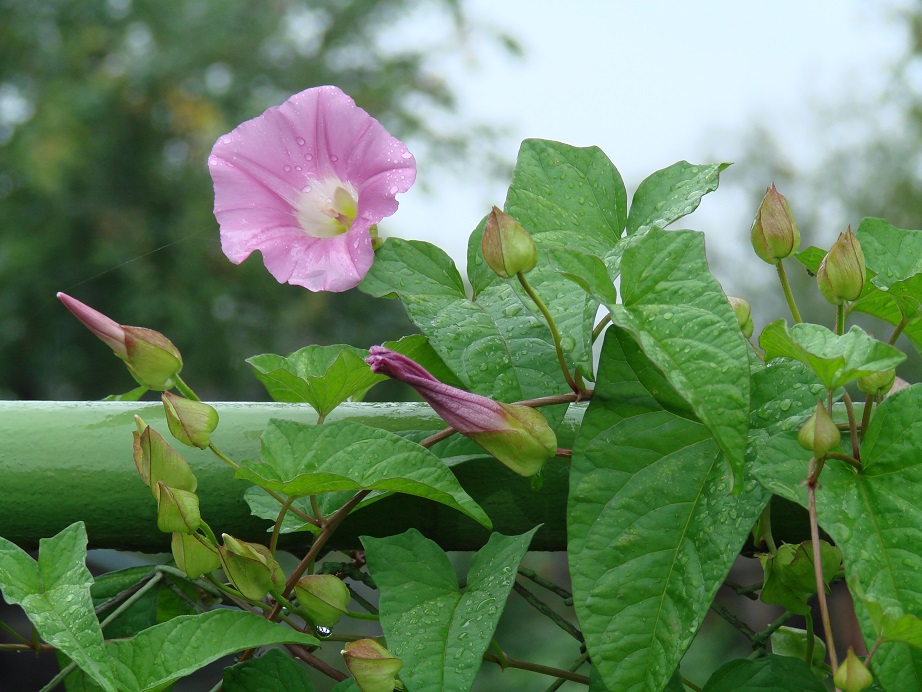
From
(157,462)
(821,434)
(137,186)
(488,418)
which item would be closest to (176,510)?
(157,462)

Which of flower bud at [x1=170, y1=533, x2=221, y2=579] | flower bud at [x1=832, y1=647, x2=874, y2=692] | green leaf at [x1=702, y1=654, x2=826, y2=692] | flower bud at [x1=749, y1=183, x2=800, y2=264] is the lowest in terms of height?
green leaf at [x1=702, y1=654, x2=826, y2=692]

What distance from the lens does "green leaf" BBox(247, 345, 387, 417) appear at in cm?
41

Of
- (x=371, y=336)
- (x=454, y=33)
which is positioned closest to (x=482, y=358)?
(x=371, y=336)

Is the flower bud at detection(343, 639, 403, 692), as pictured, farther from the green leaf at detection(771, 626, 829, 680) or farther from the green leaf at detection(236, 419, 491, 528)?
the green leaf at detection(771, 626, 829, 680)

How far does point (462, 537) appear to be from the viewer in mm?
436

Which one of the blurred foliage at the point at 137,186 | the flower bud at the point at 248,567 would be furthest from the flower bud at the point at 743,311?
the blurred foliage at the point at 137,186

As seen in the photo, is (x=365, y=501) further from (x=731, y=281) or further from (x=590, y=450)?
(x=731, y=281)

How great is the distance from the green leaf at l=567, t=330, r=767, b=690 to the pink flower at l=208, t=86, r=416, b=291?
14 cm

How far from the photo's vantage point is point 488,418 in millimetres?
359

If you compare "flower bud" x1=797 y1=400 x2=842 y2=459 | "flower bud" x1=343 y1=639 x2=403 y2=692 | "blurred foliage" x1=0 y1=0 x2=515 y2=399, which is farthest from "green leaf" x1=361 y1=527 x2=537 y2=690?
"blurred foliage" x1=0 y1=0 x2=515 y2=399

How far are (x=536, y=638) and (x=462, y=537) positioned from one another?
9.81 feet

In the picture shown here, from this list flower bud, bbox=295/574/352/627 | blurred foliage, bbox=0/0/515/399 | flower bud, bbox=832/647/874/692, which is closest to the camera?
flower bud, bbox=832/647/874/692

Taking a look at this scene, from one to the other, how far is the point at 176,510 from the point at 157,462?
0.07 feet

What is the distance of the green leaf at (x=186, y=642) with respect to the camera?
1.16 ft
